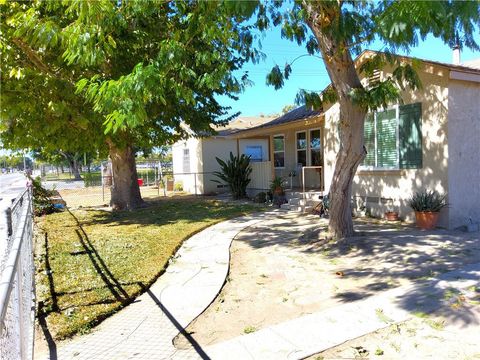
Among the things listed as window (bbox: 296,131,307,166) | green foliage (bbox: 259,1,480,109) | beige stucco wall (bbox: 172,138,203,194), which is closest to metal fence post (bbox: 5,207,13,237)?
green foliage (bbox: 259,1,480,109)

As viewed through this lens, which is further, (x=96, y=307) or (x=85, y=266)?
(x=85, y=266)

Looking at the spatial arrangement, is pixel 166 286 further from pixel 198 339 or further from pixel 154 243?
pixel 154 243

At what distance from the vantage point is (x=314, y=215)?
11.3 metres

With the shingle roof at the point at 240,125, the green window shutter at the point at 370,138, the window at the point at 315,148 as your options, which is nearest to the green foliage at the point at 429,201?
the green window shutter at the point at 370,138

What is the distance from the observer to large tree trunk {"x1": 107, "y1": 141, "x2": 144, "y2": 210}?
1427 cm

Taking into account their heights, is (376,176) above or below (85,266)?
above

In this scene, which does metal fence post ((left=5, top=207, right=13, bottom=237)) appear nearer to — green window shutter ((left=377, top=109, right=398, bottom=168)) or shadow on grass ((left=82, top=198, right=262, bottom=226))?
shadow on grass ((left=82, top=198, right=262, bottom=226))

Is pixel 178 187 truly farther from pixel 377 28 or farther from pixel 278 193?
pixel 377 28

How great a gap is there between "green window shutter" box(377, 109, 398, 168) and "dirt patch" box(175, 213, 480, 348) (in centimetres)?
183

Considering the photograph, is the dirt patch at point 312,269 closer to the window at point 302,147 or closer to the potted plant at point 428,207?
the potted plant at point 428,207

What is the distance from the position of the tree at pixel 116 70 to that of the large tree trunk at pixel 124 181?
0.13ft

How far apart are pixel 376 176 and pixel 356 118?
391 cm

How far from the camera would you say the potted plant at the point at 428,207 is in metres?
8.66

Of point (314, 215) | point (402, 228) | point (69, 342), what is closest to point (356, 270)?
point (402, 228)
